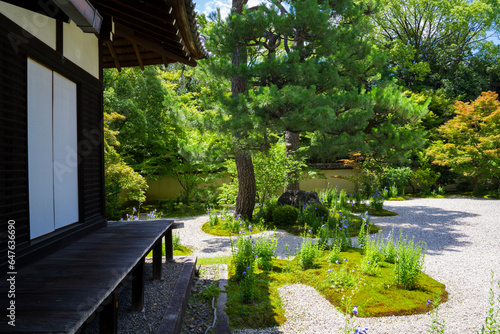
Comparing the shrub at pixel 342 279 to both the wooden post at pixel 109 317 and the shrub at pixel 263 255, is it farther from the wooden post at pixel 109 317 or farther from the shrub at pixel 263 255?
the wooden post at pixel 109 317

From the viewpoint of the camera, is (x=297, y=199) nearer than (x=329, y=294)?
No

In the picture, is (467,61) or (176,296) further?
(467,61)

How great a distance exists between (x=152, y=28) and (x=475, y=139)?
1381cm

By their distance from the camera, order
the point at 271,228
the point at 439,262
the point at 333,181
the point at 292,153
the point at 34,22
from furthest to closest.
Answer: the point at 333,181
the point at 292,153
the point at 271,228
the point at 439,262
the point at 34,22

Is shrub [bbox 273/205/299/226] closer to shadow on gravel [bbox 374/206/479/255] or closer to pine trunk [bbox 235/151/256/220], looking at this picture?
pine trunk [bbox 235/151/256/220]

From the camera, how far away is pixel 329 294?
3.59 meters

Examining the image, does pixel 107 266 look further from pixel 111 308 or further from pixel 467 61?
pixel 467 61

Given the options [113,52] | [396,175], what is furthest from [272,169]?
[396,175]

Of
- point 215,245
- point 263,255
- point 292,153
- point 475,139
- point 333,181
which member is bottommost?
point 215,245

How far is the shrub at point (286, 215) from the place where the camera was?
784 centimetres

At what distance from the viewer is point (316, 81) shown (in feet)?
24.0

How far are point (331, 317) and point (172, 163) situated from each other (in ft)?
29.5

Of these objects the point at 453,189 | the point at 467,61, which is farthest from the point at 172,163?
the point at 467,61

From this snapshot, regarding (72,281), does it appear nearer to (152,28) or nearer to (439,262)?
(152,28)
